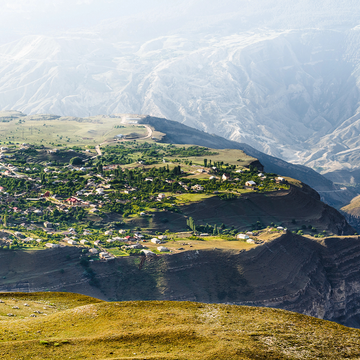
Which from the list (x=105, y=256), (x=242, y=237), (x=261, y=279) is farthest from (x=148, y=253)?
(x=242, y=237)

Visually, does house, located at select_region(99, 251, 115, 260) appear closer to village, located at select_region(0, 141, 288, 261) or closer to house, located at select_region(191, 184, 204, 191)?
village, located at select_region(0, 141, 288, 261)

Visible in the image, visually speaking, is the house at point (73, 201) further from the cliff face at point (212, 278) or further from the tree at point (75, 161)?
the tree at point (75, 161)

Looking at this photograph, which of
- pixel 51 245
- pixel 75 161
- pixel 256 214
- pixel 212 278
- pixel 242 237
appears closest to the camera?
pixel 51 245

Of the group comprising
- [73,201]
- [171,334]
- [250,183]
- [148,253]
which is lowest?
[148,253]

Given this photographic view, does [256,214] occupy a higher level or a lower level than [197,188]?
lower

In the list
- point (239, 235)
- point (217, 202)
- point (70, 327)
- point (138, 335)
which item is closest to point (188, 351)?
point (138, 335)

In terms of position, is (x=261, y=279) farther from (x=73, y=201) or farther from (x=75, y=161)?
(x=75, y=161)

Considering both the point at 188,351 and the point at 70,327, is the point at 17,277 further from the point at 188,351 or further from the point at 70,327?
the point at 188,351

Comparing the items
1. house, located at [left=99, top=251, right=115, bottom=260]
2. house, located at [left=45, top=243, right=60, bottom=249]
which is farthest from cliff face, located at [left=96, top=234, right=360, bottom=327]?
house, located at [left=45, top=243, right=60, bottom=249]

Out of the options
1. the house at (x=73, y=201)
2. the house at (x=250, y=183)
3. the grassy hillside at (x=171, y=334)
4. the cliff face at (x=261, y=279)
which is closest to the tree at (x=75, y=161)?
the house at (x=73, y=201)
